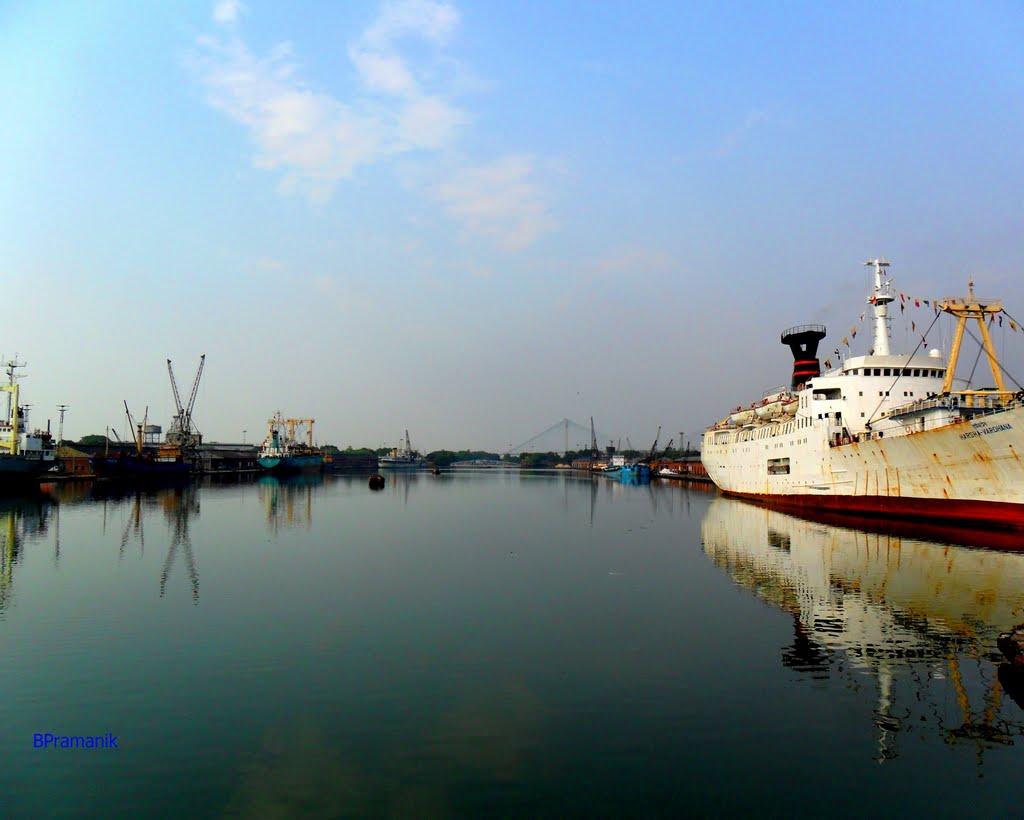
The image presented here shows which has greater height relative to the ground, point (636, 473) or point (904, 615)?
point (904, 615)

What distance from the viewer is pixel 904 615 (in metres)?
20.2

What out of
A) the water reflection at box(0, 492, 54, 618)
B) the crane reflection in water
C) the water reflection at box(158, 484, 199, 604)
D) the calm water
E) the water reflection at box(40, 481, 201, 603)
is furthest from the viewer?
the water reflection at box(40, 481, 201, 603)

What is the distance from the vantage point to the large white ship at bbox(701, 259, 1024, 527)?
3375 centimetres

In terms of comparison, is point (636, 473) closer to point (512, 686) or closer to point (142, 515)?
point (142, 515)

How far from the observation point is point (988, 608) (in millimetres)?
20531

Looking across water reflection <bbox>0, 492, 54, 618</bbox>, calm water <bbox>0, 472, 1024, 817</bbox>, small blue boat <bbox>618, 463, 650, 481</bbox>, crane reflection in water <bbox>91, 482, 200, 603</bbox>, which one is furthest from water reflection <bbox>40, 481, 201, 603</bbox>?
small blue boat <bbox>618, 463, 650, 481</bbox>

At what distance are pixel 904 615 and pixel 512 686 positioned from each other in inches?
544

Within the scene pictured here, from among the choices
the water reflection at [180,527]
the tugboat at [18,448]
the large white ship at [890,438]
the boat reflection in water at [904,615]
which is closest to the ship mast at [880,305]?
the large white ship at [890,438]

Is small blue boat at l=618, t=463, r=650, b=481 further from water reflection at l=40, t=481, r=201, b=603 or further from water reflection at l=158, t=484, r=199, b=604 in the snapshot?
water reflection at l=40, t=481, r=201, b=603

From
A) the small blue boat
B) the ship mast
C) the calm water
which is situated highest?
the ship mast

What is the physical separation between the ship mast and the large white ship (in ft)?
0.27

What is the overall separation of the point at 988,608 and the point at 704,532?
2418 cm

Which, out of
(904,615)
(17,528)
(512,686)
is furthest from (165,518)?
(904,615)

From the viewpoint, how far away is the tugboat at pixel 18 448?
7456cm
